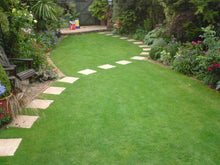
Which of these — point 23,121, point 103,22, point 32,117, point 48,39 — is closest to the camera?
point 23,121

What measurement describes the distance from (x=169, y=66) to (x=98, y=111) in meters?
3.14

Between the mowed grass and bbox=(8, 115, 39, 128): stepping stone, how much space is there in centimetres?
9

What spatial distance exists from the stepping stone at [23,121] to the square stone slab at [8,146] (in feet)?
1.14

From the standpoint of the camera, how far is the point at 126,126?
2.98 metres

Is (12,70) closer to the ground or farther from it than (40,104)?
farther from it

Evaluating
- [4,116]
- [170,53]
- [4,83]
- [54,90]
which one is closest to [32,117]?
[4,116]

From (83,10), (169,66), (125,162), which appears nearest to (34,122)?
(125,162)

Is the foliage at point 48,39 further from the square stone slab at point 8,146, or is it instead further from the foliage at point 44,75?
the square stone slab at point 8,146

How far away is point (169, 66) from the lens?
5836 millimetres

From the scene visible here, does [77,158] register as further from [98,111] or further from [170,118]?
[170,118]

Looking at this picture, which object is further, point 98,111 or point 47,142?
point 98,111

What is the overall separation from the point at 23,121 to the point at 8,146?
591mm

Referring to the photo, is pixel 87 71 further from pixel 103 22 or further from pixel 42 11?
pixel 103 22

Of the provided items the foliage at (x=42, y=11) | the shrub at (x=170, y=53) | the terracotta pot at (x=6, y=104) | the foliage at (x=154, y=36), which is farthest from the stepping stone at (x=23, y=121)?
the foliage at (x=154, y=36)
